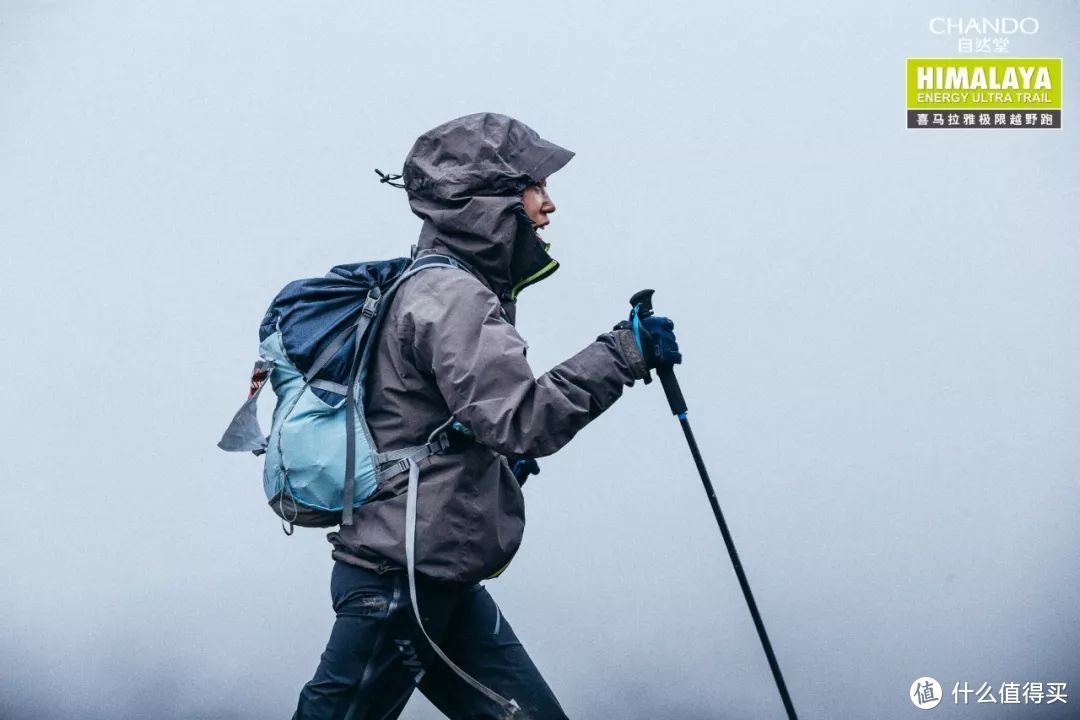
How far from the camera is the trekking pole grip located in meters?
3.13

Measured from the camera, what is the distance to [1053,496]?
4.64 metres

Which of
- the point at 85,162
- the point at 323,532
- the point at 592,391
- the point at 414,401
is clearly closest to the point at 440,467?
the point at 414,401

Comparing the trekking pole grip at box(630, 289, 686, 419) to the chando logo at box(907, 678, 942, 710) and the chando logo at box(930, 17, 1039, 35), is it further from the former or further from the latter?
the chando logo at box(930, 17, 1039, 35)

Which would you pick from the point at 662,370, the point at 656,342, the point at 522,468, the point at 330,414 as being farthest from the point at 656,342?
the point at 330,414

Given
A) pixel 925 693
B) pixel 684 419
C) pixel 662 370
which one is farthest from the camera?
pixel 925 693

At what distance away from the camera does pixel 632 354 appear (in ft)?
9.93

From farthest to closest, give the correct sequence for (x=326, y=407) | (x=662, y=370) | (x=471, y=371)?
(x=662, y=370) → (x=326, y=407) → (x=471, y=371)

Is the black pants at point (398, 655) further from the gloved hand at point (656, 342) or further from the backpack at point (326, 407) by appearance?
the gloved hand at point (656, 342)

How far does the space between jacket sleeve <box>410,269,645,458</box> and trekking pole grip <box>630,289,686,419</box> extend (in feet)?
0.49

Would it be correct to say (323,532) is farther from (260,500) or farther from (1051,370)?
(1051,370)

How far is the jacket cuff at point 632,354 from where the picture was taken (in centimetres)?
303

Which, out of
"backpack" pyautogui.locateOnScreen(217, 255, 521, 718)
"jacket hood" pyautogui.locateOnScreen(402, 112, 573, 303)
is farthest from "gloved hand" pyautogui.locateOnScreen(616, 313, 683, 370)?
"backpack" pyautogui.locateOnScreen(217, 255, 521, 718)

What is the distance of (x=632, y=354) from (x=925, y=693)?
227cm

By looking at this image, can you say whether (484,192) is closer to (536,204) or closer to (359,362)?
(536,204)
